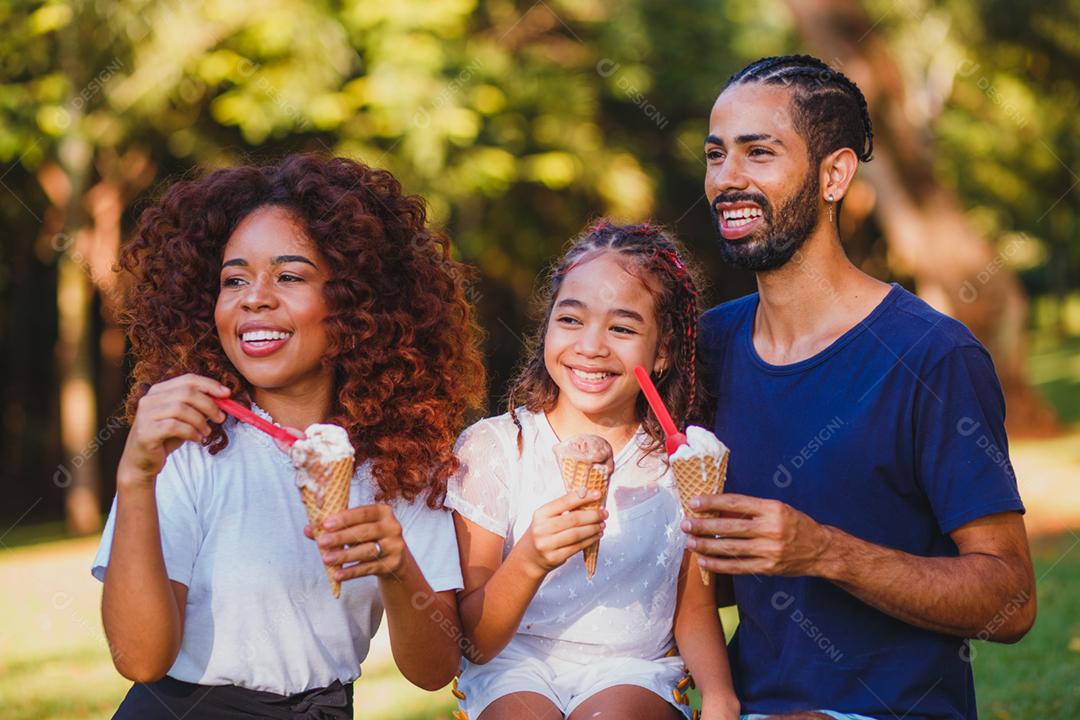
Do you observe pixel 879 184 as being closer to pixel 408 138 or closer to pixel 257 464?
pixel 408 138

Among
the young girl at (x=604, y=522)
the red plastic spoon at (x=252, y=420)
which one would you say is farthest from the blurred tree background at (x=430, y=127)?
the red plastic spoon at (x=252, y=420)

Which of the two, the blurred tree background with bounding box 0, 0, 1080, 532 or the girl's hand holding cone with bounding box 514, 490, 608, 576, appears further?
the blurred tree background with bounding box 0, 0, 1080, 532

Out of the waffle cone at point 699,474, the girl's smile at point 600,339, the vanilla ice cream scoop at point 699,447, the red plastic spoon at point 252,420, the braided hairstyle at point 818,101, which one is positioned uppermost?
the braided hairstyle at point 818,101

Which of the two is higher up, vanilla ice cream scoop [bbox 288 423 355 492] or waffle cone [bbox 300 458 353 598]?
vanilla ice cream scoop [bbox 288 423 355 492]

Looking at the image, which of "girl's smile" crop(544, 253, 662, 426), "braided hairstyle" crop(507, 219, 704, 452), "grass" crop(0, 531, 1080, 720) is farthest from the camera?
"grass" crop(0, 531, 1080, 720)

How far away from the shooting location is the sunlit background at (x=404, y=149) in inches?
477

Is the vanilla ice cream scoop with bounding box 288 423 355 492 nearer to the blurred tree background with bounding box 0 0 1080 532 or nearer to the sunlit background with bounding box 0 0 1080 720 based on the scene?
the sunlit background with bounding box 0 0 1080 720

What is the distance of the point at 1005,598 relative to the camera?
301 cm

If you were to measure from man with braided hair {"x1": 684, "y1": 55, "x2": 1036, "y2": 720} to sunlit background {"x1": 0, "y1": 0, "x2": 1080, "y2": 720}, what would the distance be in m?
3.51

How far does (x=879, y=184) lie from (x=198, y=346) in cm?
1142

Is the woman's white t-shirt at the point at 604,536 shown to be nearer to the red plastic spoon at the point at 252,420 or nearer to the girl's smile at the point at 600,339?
the girl's smile at the point at 600,339

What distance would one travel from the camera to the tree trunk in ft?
41.4

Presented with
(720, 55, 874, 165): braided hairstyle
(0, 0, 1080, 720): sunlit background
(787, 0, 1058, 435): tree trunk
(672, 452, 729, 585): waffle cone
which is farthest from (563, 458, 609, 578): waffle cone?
(787, 0, 1058, 435): tree trunk

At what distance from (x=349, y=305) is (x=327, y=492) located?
74cm
